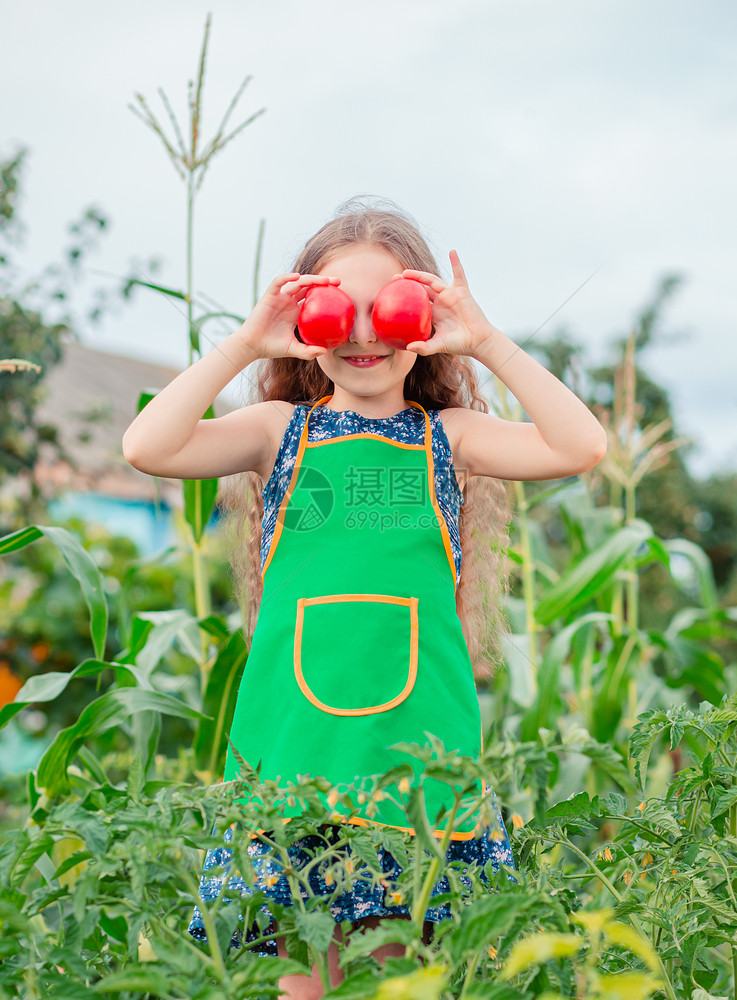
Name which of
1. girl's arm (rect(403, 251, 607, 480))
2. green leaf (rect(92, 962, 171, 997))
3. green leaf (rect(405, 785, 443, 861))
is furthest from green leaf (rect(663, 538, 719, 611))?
green leaf (rect(92, 962, 171, 997))

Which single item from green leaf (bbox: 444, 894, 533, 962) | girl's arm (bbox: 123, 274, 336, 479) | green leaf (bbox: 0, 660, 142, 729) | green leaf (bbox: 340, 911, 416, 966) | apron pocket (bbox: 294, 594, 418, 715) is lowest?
green leaf (bbox: 340, 911, 416, 966)

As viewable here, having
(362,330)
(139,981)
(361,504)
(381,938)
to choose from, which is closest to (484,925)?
(381,938)

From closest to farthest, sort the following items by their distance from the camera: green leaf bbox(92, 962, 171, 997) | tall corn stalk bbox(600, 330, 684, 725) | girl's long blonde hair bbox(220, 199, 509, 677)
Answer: green leaf bbox(92, 962, 171, 997) < girl's long blonde hair bbox(220, 199, 509, 677) < tall corn stalk bbox(600, 330, 684, 725)

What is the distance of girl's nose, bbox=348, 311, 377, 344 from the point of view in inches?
41.5

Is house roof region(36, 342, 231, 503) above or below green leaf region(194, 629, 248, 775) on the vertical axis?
above

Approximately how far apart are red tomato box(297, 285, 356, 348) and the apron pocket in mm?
302

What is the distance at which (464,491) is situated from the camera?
4.03ft

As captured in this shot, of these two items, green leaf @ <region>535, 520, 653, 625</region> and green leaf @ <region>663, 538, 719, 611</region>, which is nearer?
green leaf @ <region>535, 520, 653, 625</region>

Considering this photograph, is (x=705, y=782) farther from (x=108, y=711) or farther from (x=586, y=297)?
(x=108, y=711)

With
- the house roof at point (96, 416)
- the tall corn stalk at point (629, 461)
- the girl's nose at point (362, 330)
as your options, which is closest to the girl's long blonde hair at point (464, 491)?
the girl's nose at point (362, 330)

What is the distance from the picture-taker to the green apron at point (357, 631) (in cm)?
98

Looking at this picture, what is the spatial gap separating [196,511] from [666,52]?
102cm

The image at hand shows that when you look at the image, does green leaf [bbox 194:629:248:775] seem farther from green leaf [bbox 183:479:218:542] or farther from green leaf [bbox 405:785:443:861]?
green leaf [bbox 405:785:443:861]

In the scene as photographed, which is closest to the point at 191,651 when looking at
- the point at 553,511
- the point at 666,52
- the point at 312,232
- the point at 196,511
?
the point at 196,511
